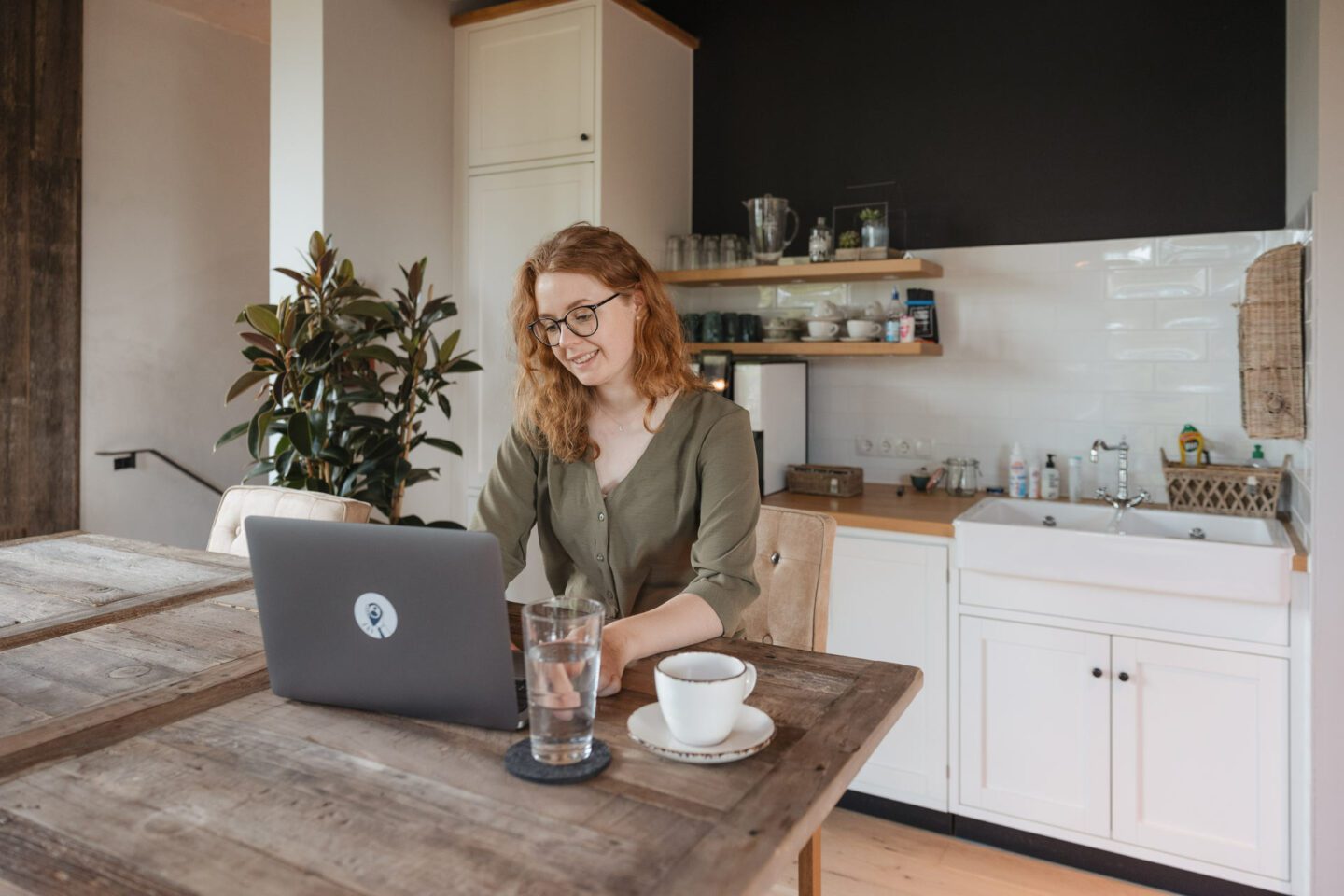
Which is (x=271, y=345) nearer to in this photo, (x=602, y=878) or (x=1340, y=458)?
(x=602, y=878)

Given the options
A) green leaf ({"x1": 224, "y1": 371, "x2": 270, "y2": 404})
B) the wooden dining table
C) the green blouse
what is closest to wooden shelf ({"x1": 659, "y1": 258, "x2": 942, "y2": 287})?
green leaf ({"x1": 224, "y1": 371, "x2": 270, "y2": 404})

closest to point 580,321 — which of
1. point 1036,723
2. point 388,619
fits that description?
point 388,619

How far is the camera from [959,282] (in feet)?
11.0

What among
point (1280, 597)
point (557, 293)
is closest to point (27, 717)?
point (557, 293)

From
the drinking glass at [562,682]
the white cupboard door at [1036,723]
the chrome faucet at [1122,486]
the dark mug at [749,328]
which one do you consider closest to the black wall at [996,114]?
the dark mug at [749,328]

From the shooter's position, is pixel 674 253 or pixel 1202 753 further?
pixel 674 253

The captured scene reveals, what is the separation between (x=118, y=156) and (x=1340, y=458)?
15.1 ft

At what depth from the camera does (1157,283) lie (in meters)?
3.05

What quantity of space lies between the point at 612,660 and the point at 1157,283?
252 cm

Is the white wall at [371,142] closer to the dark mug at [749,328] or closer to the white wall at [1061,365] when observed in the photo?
the dark mug at [749,328]

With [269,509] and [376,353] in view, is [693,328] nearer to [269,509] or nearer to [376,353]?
[376,353]

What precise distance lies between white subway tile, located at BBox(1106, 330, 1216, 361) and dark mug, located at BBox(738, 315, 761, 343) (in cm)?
116

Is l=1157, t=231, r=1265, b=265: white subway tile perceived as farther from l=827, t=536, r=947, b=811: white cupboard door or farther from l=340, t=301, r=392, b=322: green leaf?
l=340, t=301, r=392, b=322: green leaf

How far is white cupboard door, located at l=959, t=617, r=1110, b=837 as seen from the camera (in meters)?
2.58
